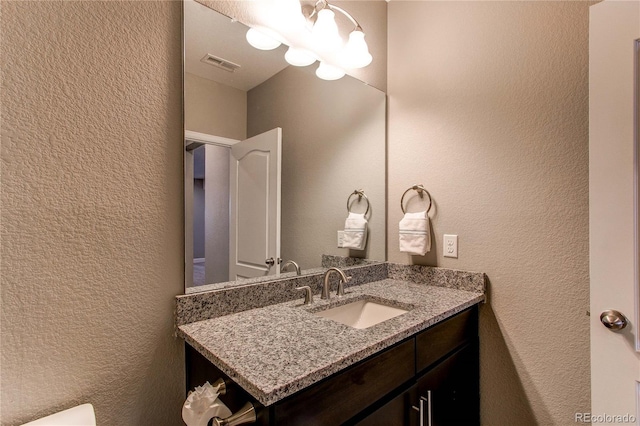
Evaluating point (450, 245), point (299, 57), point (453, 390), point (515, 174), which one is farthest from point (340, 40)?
point (453, 390)

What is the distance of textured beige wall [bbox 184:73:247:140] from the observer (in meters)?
1.01

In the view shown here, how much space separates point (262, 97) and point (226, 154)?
31 centimetres

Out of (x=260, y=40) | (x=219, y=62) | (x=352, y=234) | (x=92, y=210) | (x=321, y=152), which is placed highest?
(x=260, y=40)

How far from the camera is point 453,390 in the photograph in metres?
1.22

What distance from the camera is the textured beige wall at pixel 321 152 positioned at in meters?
1.37

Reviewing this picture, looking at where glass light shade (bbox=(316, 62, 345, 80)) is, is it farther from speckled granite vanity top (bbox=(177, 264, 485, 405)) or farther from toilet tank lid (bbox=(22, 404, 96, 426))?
toilet tank lid (bbox=(22, 404, 96, 426))

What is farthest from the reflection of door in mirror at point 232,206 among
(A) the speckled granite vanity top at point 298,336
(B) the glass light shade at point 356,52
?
(B) the glass light shade at point 356,52

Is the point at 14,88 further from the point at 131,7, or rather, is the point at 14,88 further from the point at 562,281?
the point at 562,281

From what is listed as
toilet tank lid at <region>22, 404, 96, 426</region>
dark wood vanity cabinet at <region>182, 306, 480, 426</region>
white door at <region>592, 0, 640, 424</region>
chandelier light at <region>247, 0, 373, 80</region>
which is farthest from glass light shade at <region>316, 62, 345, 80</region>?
toilet tank lid at <region>22, 404, 96, 426</region>

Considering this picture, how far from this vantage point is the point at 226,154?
1162mm

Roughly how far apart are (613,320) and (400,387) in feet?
2.32

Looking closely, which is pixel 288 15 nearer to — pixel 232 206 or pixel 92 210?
pixel 232 206

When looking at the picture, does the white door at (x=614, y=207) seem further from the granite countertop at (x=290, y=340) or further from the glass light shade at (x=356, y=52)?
the glass light shade at (x=356, y=52)

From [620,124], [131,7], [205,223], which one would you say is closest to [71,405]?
[205,223]
